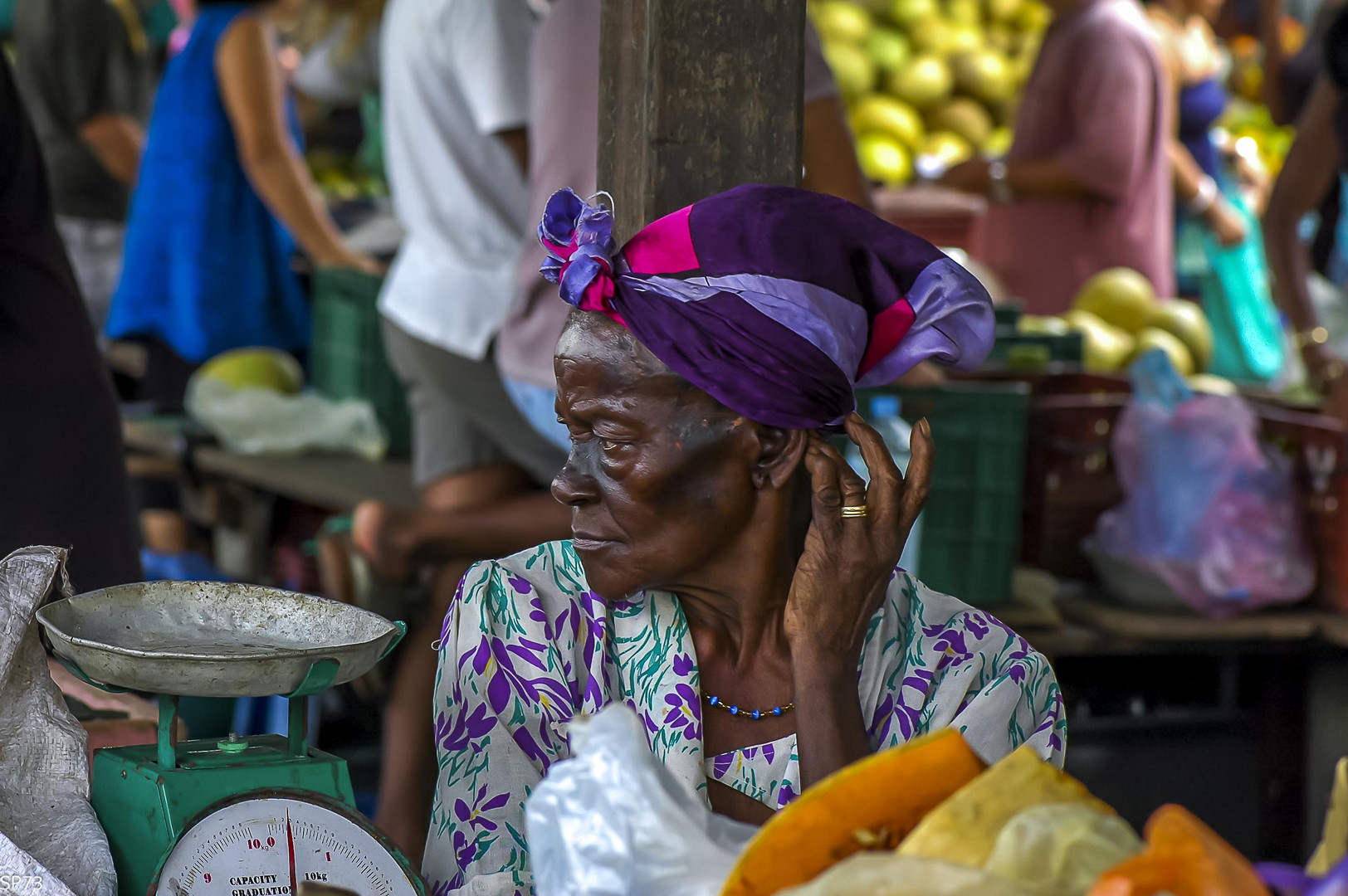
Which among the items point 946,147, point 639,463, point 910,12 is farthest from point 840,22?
point 639,463

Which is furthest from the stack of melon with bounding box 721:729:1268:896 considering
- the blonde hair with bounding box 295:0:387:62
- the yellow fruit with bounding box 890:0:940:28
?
the yellow fruit with bounding box 890:0:940:28

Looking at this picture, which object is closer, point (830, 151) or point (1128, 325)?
point (830, 151)

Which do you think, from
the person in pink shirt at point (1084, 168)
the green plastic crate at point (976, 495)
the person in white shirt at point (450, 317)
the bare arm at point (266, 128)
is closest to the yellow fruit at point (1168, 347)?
the person in pink shirt at point (1084, 168)

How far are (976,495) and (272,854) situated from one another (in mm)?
2121

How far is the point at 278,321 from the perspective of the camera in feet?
14.5

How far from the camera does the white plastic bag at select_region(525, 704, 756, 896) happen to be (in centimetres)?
103

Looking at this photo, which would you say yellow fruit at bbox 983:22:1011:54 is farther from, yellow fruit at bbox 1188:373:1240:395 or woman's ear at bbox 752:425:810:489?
woman's ear at bbox 752:425:810:489

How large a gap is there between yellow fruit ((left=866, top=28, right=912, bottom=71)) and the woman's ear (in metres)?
5.26

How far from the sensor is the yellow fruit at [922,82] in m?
6.32

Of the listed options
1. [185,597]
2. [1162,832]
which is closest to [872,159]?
[185,597]

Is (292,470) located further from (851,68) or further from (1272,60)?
(1272,60)

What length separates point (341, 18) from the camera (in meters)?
4.50

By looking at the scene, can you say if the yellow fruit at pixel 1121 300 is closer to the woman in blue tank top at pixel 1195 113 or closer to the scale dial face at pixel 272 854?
the woman in blue tank top at pixel 1195 113

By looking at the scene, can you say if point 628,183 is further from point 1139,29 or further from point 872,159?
point 872,159
